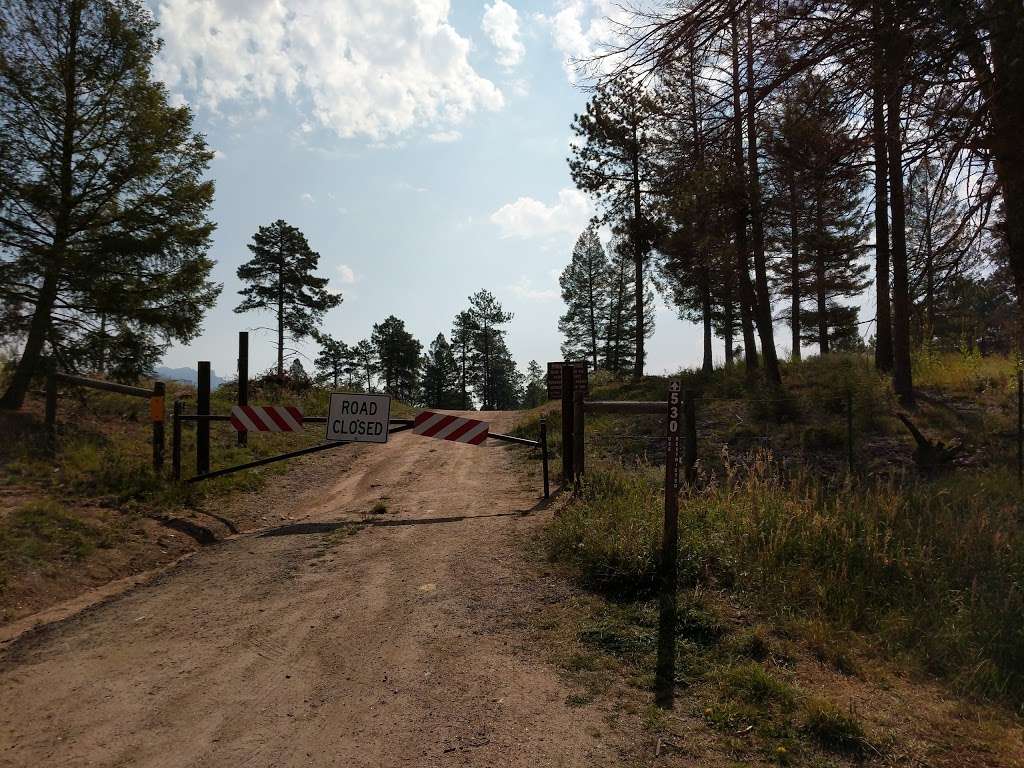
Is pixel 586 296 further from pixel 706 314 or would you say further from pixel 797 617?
pixel 797 617

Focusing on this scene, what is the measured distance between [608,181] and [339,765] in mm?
29155

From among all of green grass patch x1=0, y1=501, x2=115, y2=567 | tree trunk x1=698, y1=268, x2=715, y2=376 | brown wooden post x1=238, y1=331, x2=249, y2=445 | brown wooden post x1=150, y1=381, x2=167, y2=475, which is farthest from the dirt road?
tree trunk x1=698, y1=268, x2=715, y2=376

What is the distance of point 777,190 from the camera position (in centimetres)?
702

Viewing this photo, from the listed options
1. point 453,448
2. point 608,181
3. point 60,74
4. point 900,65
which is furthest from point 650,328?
point 900,65

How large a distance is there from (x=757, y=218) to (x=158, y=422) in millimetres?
9736

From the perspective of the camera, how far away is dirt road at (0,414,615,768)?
141 inches

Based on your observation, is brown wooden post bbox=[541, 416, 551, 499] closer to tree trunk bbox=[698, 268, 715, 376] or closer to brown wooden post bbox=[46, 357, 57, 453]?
brown wooden post bbox=[46, 357, 57, 453]

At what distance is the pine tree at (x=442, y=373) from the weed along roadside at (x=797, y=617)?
6558 centimetres

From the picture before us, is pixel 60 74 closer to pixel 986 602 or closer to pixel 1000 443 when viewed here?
pixel 986 602

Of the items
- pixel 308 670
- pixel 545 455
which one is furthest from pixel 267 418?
pixel 308 670

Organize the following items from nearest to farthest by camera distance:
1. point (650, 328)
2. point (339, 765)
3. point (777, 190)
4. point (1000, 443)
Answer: point (339, 765) < point (777, 190) < point (1000, 443) < point (650, 328)

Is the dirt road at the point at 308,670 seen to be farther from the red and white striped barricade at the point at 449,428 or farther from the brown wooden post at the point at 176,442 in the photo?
the brown wooden post at the point at 176,442

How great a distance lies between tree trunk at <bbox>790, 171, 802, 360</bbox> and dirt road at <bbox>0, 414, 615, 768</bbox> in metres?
4.75

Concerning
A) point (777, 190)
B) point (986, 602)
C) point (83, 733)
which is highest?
point (777, 190)
